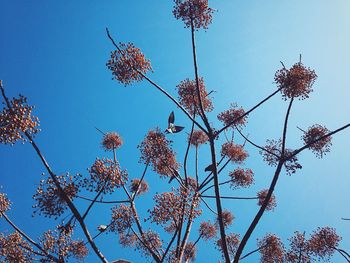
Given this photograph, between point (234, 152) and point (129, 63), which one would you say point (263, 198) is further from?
point (129, 63)

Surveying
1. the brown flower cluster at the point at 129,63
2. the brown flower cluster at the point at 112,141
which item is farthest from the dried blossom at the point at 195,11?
the brown flower cluster at the point at 112,141

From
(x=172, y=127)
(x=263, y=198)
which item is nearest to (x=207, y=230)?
(x=263, y=198)

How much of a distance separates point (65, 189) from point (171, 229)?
8.21m

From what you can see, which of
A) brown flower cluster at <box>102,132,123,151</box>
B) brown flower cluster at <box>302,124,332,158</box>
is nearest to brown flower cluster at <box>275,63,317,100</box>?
brown flower cluster at <box>302,124,332,158</box>

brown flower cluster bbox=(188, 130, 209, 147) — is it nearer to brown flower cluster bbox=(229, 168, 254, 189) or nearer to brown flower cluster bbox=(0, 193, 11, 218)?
brown flower cluster bbox=(229, 168, 254, 189)

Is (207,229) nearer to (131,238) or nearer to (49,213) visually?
(131,238)

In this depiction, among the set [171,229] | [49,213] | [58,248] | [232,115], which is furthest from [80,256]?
[232,115]

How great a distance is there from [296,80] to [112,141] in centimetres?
703

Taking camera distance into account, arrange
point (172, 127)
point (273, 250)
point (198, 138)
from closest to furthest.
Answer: point (172, 127)
point (273, 250)
point (198, 138)

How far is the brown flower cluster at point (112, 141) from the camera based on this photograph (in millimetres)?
12438

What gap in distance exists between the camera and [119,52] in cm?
806

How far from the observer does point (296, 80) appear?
7.74 meters

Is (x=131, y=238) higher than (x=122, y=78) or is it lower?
lower

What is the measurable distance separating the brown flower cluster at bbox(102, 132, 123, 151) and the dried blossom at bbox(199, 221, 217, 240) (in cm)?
468
